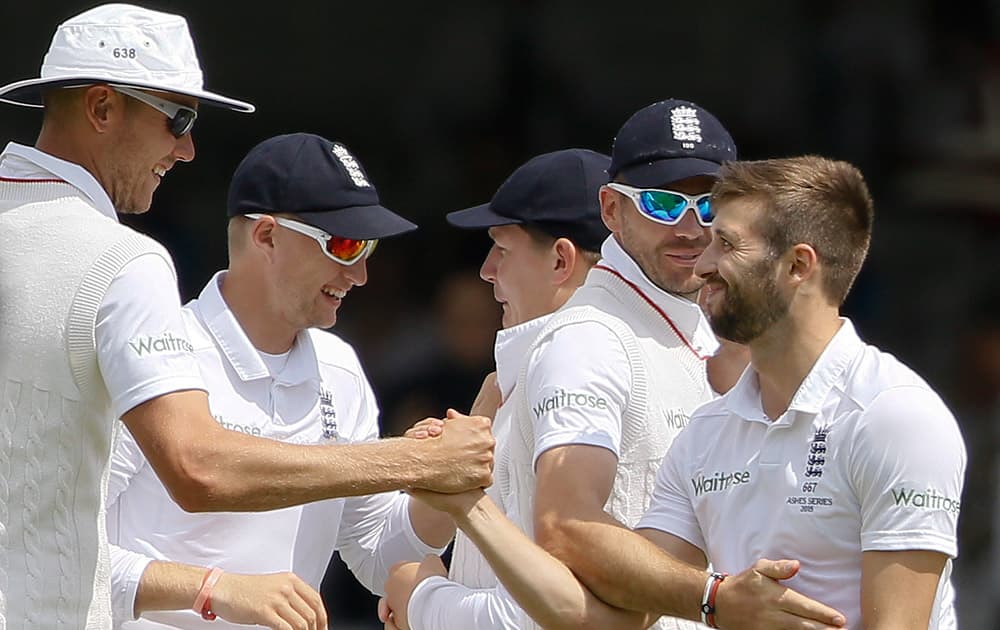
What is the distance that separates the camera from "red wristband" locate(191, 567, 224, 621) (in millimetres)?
3223

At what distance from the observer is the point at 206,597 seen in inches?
127

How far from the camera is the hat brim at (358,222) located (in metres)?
3.60

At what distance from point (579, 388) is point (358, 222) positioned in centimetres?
76

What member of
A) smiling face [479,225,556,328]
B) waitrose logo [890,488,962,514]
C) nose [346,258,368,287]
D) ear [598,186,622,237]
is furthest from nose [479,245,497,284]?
waitrose logo [890,488,962,514]

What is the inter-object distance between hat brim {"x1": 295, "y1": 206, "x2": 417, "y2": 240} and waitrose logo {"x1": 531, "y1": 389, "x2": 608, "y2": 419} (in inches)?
25.0

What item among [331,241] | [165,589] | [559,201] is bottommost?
[165,589]

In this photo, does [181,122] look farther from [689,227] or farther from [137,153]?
[689,227]

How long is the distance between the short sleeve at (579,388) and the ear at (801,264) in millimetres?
414

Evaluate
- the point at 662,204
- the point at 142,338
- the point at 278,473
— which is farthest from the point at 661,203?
the point at 142,338

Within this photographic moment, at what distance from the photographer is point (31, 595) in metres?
2.84

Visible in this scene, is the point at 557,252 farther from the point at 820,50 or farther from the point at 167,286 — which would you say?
the point at 820,50

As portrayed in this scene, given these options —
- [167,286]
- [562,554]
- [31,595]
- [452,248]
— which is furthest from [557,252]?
[452,248]

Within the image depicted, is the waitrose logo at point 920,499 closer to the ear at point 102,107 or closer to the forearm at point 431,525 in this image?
the forearm at point 431,525

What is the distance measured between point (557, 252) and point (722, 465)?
0.83 meters
